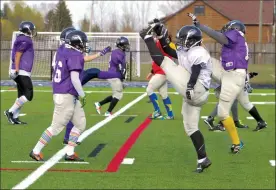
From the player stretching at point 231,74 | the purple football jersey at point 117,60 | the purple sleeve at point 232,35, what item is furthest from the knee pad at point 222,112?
the purple football jersey at point 117,60

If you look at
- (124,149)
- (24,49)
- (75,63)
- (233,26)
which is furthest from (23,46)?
(233,26)

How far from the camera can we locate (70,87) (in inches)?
277

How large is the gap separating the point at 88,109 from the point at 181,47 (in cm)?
781

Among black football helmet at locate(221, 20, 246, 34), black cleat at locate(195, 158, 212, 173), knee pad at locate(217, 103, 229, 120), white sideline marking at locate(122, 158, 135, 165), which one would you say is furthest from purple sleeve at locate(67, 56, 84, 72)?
knee pad at locate(217, 103, 229, 120)

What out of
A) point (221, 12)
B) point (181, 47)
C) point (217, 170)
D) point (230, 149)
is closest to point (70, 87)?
point (181, 47)

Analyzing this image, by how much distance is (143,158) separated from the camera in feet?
25.3

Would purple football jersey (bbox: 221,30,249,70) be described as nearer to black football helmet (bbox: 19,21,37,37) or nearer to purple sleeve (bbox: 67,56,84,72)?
purple sleeve (bbox: 67,56,84,72)

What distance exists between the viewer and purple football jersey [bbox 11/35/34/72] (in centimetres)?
1012

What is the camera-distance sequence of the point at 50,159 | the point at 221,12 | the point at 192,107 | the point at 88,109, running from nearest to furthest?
the point at 192,107 → the point at 50,159 → the point at 88,109 → the point at 221,12

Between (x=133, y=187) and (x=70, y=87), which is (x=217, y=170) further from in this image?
(x=70, y=87)

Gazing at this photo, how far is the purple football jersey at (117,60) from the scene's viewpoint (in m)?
11.3

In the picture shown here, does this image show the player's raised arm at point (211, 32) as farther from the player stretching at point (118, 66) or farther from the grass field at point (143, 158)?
the player stretching at point (118, 66)

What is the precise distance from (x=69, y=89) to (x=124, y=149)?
5.94 ft

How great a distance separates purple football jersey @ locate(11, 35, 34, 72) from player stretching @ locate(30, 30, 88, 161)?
10.5 ft
